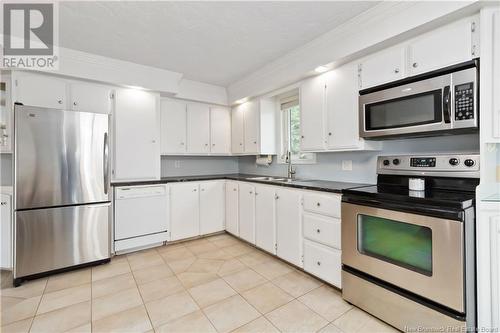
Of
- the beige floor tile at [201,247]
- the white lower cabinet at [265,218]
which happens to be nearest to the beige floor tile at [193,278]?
the beige floor tile at [201,247]

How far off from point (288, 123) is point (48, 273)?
3.39 metres

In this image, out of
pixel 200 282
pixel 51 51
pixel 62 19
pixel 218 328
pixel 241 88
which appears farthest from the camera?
pixel 241 88

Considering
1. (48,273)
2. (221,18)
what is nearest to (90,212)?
(48,273)

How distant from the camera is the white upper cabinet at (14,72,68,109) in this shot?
101 inches

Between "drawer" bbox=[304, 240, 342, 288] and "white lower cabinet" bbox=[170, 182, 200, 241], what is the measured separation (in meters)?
1.81

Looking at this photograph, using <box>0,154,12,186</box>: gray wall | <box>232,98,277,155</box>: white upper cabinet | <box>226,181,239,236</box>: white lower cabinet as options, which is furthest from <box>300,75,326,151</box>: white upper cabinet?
<box>0,154,12,186</box>: gray wall

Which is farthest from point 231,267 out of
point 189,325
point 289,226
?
point 189,325

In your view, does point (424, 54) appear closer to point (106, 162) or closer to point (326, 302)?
point (326, 302)

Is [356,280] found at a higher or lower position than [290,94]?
lower

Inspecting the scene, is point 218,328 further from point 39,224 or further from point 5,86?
point 5,86

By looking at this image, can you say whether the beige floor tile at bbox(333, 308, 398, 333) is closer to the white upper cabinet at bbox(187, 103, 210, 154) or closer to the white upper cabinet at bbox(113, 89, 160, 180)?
the white upper cabinet at bbox(113, 89, 160, 180)

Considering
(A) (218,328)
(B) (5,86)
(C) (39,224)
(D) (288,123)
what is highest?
(B) (5,86)

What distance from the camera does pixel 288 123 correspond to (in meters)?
3.65

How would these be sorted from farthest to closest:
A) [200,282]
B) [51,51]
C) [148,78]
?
[148,78] → [51,51] → [200,282]
